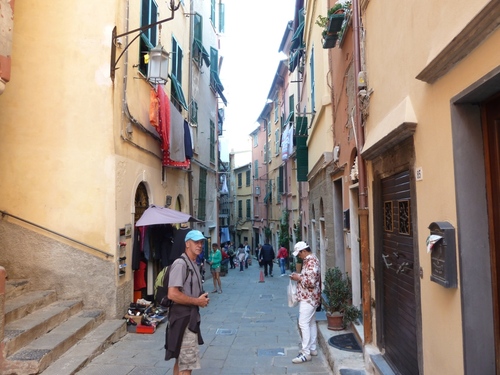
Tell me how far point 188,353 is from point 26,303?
336 cm

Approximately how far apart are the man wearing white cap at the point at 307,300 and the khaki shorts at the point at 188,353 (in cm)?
219

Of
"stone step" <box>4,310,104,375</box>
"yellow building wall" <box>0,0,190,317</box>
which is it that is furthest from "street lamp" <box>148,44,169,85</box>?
"stone step" <box>4,310,104,375</box>

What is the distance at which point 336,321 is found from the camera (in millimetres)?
7363

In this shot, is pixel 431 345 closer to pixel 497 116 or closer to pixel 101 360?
pixel 497 116

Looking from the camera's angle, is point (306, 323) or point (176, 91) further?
point (176, 91)

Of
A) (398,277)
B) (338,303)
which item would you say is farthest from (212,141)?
(398,277)

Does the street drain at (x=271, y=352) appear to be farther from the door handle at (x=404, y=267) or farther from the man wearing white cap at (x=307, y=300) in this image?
the door handle at (x=404, y=267)

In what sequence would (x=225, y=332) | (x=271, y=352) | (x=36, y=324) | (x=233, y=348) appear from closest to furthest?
(x=36, y=324), (x=271, y=352), (x=233, y=348), (x=225, y=332)

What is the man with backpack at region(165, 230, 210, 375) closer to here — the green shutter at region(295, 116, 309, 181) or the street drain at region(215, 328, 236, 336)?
the street drain at region(215, 328, 236, 336)

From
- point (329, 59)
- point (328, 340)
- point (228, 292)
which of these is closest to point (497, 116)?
point (328, 340)

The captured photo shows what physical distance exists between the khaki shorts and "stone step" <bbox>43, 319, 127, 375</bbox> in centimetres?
187

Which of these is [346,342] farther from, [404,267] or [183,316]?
[183,316]

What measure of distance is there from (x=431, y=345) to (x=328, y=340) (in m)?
3.36

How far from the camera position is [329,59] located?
32.8ft
